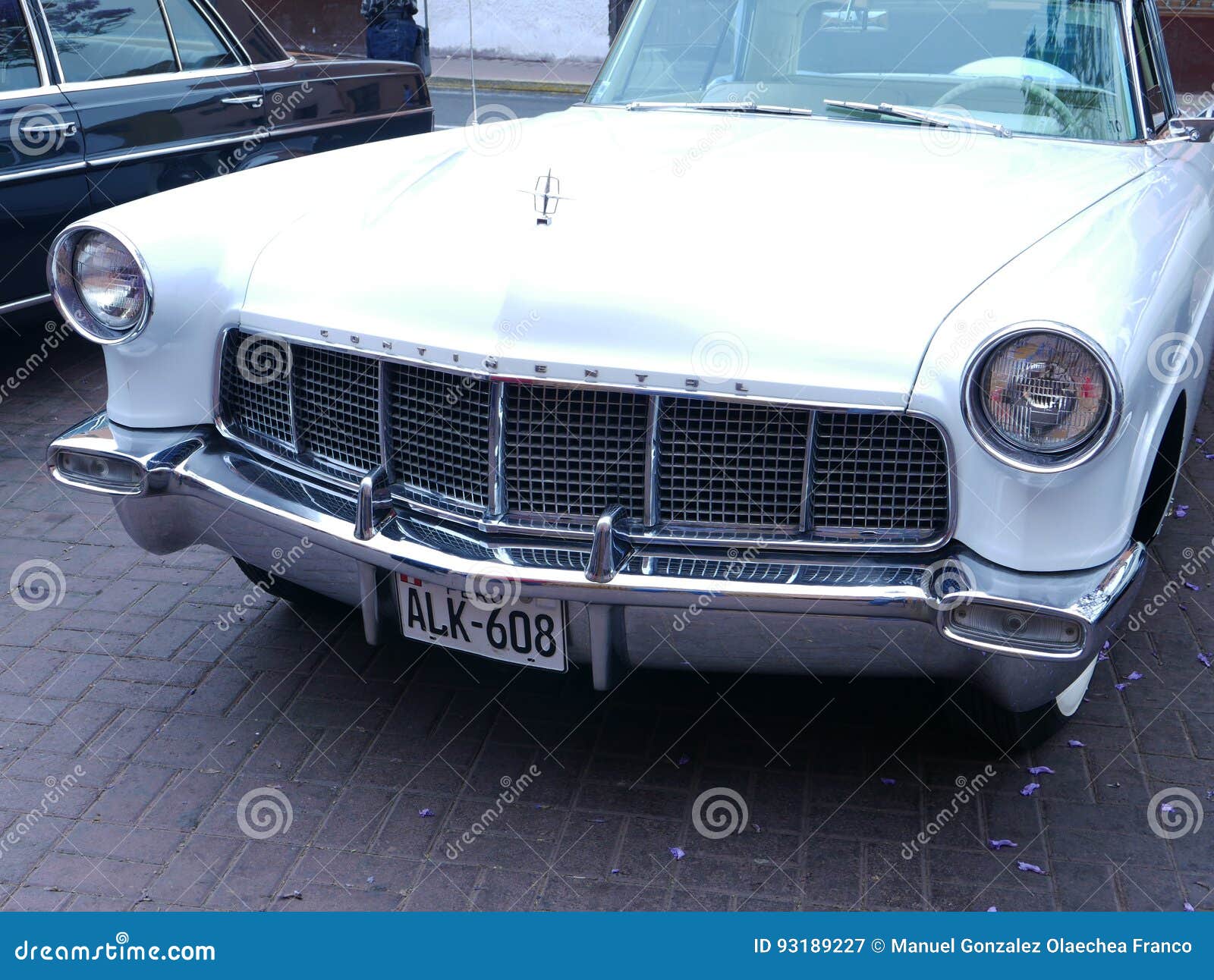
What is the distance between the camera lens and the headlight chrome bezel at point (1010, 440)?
2.12 m

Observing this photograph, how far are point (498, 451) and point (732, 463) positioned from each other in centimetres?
47

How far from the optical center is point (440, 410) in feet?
8.29

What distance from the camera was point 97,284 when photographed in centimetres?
285

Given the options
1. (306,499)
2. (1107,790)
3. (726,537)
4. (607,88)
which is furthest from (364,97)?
(1107,790)

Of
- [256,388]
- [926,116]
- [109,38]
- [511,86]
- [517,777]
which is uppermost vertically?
[926,116]

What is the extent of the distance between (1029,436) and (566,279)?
3.06ft

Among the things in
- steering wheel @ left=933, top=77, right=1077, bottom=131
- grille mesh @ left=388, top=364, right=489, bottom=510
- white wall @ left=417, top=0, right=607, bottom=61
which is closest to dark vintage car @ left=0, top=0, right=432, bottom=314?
grille mesh @ left=388, top=364, right=489, bottom=510

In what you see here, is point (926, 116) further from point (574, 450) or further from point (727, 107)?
point (574, 450)

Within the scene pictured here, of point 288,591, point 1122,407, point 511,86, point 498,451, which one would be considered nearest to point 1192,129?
point 1122,407

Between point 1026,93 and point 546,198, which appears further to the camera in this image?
point 1026,93

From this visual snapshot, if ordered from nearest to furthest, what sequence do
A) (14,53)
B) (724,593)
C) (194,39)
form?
(724,593)
(14,53)
(194,39)

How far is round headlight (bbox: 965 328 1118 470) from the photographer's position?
7.01 ft

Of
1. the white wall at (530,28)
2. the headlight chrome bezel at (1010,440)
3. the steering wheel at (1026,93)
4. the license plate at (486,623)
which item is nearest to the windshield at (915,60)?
the steering wheel at (1026,93)

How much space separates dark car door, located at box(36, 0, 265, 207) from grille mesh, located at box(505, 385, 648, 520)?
10.7 feet
